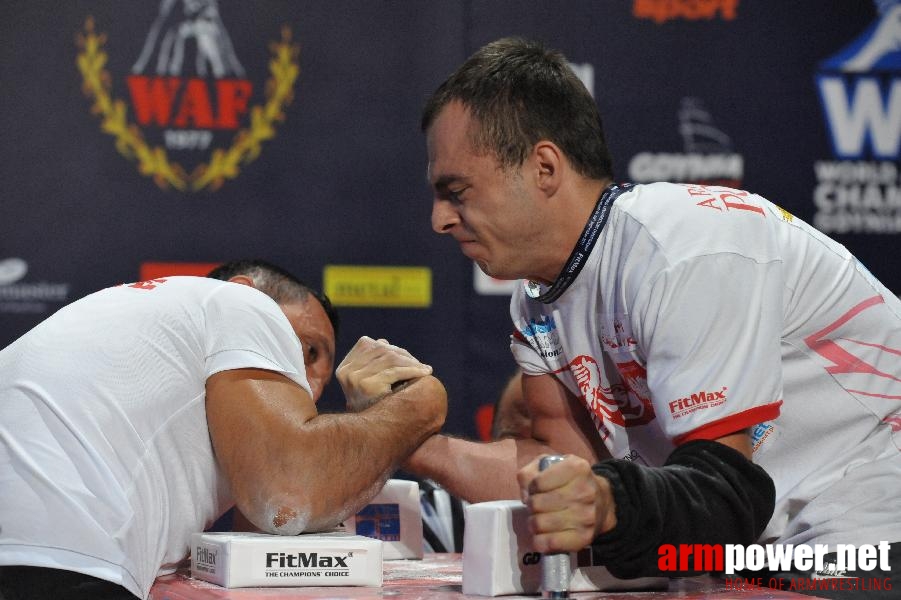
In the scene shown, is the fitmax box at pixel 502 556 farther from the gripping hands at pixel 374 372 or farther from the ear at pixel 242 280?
the ear at pixel 242 280

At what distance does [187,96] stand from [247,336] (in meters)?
1.93

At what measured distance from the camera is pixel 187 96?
11.0ft

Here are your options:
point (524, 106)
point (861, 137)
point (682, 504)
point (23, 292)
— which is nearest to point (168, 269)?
point (23, 292)

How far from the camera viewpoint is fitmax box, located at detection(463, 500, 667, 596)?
1.31 m

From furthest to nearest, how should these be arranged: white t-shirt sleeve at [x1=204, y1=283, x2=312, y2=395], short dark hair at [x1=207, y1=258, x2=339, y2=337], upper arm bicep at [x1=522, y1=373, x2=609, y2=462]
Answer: short dark hair at [x1=207, y1=258, x2=339, y2=337], upper arm bicep at [x1=522, y1=373, x2=609, y2=462], white t-shirt sleeve at [x1=204, y1=283, x2=312, y2=395]

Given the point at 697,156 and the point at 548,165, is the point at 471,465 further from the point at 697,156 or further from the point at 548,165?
the point at 697,156

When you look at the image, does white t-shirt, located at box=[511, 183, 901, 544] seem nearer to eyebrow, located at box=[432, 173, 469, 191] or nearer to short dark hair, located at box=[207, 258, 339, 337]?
eyebrow, located at box=[432, 173, 469, 191]

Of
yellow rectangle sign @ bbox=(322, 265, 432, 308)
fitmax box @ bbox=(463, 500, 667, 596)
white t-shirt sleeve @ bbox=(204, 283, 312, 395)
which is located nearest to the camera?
fitmax box @ bbox=(463, 500, 667, 596)

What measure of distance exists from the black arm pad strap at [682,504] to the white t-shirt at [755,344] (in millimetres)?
83

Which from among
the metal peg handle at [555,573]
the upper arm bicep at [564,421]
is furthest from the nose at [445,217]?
the metal peg handle at [555,573]

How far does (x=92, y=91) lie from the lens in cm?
329

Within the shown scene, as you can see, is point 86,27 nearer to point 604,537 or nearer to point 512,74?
point 512,74

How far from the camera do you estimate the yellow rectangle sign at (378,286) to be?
3.36m

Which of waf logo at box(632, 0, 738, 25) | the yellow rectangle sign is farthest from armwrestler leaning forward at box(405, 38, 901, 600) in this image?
waf logo at box(632, 0, 738, 25)
